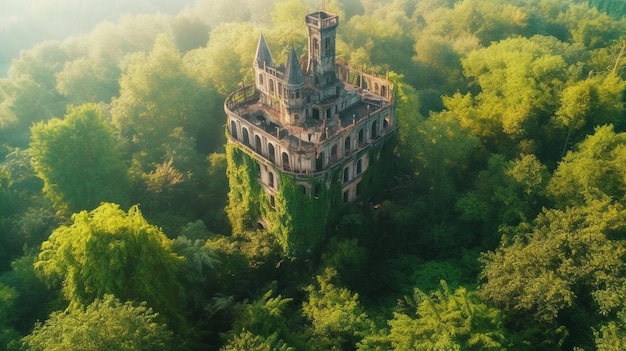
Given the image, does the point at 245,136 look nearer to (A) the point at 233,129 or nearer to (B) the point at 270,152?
(A) the point at 233,129

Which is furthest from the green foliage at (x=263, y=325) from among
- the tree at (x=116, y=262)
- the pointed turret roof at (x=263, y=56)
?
the pointed turret roof at (x=263, y=56)

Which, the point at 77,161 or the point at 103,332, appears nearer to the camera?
the point at 103,332

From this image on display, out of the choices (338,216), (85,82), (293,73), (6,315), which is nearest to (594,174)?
(338,216)

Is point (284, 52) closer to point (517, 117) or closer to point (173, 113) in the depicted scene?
point (173, 113)

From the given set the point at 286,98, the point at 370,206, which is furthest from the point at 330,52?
the point at 370,206

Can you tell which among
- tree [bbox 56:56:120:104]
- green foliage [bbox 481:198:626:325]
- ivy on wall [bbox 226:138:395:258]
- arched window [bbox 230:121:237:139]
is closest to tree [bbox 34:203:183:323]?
ivy on wall [bbox 226:138:395:258]

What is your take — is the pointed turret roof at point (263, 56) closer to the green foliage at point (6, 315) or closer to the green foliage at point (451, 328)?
the green foliage at point (451, 328)
